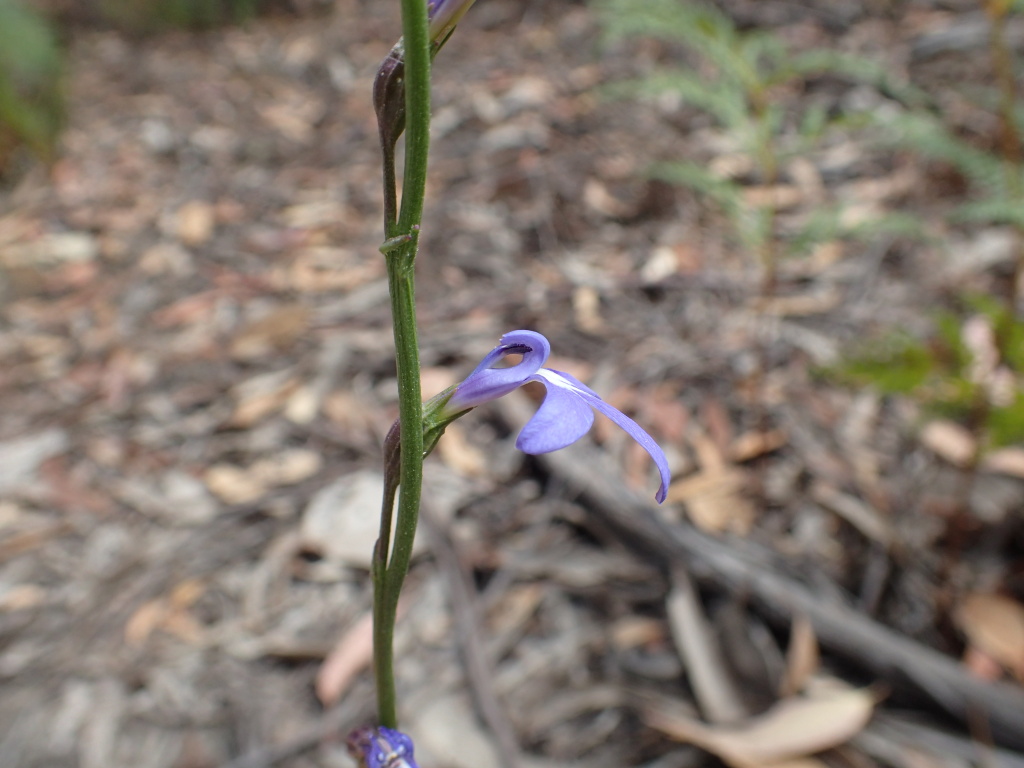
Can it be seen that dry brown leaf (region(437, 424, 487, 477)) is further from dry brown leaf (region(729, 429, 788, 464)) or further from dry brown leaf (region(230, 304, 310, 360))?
dry brown leaf (region(230, 304, 310, 360))

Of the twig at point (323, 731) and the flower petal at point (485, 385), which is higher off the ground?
the flower petal at point (485, 385)

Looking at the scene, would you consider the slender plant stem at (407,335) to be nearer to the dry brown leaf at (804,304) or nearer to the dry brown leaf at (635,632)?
the dry brown leaf at (635,632)

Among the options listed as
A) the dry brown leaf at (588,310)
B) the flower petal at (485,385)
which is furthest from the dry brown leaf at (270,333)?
the flower petal at (485,385)

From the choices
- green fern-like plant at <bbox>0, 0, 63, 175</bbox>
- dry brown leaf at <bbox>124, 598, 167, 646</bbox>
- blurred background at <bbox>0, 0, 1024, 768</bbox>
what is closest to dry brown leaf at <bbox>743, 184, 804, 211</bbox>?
blurred background at <bbox>0, 0, 1024, 768</bbox>

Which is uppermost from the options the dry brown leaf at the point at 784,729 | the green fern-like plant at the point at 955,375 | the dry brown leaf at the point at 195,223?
the green fern-like plant at the point at 955,375

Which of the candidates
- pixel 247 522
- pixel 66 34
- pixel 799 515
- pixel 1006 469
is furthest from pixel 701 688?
pixel 66 34

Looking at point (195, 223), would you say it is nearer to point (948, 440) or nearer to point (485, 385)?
point (948, 440)

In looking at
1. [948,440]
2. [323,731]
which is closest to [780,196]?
[948,440]
